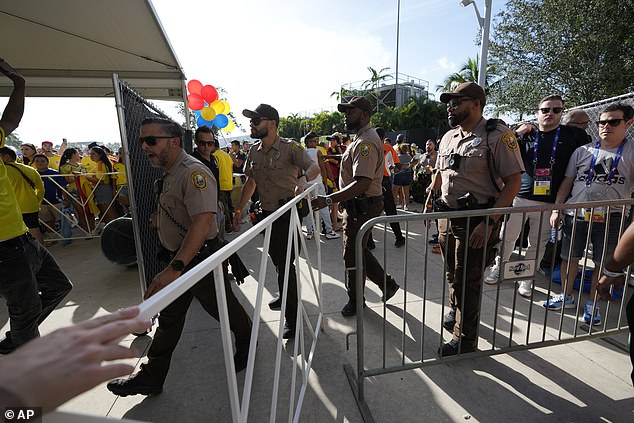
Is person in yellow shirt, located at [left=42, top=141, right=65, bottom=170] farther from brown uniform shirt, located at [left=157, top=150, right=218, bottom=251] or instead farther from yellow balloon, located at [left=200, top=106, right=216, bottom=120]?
brown uniform shirt, located at [left=157, top=150, right=218, bottom=251]

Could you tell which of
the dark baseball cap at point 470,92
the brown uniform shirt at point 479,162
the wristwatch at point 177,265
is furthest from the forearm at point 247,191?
the dark baseball cap at point 470,92

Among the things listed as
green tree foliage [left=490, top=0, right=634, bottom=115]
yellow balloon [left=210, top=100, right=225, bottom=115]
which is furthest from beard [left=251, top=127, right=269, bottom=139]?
green tree foliage [left=490, top=0, right=634, bottom=115]

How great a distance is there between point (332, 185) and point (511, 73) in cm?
1332

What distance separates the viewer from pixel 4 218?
6.77ft

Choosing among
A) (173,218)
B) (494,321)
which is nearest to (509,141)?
(494,321)

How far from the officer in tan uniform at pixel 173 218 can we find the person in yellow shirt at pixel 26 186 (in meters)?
2.47

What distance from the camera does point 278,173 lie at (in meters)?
2.90

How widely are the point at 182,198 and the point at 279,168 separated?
3.59ft

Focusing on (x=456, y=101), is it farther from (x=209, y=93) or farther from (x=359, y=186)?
(x=209, y=93)

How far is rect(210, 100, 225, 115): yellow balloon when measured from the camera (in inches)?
290

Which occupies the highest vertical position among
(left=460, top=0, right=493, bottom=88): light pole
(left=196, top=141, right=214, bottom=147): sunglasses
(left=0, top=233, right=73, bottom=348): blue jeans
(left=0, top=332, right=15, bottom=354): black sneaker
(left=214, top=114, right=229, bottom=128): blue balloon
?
(left=460, top=0, right=493, bottom=88): light pole

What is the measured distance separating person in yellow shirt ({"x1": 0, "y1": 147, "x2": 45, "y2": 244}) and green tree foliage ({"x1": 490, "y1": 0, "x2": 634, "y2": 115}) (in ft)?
56.4

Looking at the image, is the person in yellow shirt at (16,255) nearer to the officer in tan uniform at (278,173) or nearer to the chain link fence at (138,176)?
the chain link fence at (138,176)

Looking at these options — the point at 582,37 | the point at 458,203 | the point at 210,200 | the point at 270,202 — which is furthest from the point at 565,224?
the point at 582,37
